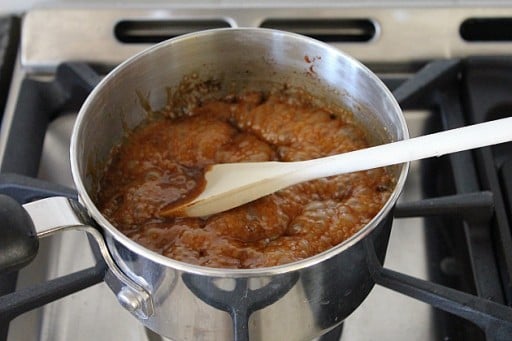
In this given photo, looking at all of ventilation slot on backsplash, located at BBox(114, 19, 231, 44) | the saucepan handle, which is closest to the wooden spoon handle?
the saucepan handle

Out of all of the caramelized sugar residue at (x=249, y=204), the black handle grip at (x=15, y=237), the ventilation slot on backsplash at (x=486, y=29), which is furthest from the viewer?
the ventilation slot on backsplash at (x=486, y=29)

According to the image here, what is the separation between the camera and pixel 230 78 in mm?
659

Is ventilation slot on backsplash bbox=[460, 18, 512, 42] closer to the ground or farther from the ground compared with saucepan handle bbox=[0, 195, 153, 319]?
farther from the ground

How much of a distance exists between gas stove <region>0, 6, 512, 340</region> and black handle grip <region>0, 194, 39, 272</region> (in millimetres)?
95

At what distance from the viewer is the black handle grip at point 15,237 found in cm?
44

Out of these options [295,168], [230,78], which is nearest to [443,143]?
[295,168]

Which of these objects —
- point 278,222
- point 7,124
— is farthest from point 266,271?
point 7,124

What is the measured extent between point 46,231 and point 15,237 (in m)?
0.03

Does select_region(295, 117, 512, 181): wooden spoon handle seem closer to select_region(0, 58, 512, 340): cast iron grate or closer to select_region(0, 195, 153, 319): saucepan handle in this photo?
select_region(0, 58, 512, 340): cast iron grate

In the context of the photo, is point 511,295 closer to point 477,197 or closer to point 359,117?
point 477,197

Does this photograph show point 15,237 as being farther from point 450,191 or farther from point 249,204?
point 450,191

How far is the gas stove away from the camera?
582mm

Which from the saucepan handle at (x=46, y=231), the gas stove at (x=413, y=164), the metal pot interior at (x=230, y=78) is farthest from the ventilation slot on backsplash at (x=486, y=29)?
the saucepan handle at (x=46, y=231)

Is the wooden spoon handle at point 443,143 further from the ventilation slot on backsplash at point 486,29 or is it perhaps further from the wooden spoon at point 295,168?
the ventilation slot on backsplash at point 486,29
